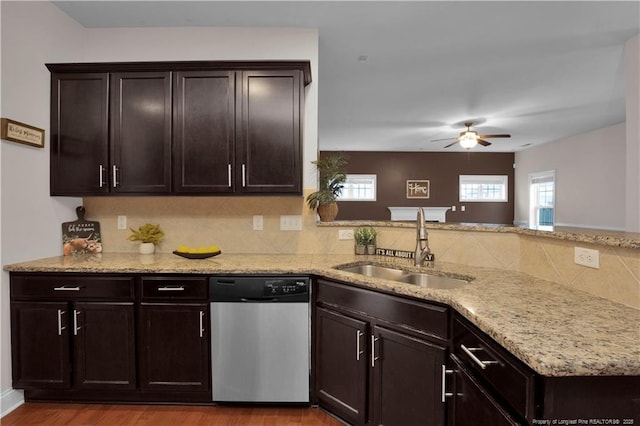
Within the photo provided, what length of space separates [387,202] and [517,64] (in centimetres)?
543

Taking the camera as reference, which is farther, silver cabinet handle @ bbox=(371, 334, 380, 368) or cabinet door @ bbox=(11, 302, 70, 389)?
cabinet door @ bbox=(11, 302, 70, 389)

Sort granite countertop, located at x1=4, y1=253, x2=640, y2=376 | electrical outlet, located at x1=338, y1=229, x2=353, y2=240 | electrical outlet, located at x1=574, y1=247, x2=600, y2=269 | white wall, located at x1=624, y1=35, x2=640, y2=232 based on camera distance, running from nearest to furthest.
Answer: granite countertop, located at x1=4, y1=253, x2=640, y2=376, electrical outlet, located at x1=574, y1=247, x2=600, y2=269, electrical outlet, located at x1=338, y1=229, x2=353, y2=240, white wall, located at x1=624, y1=35, x2=640, y2=232

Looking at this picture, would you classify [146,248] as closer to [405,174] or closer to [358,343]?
[358,343]

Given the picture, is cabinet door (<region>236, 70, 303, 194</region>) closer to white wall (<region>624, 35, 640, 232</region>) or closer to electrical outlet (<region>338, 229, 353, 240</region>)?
electrical outlet (<region>338, 229, 353, 240</region>)

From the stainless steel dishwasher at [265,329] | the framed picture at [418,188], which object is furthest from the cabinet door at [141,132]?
the framed picture at [418,188]

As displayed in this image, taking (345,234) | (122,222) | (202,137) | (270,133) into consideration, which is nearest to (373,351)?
(345,234)

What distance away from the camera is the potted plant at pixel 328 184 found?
2.63 meters

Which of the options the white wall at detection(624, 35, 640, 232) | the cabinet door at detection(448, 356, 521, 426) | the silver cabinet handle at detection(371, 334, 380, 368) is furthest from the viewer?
the white wall at detection(624, 35, 640, 232)

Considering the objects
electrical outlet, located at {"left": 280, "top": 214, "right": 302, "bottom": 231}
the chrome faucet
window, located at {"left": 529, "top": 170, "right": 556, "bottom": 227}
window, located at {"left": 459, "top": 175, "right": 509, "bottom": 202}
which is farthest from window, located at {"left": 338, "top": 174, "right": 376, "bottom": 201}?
the chrome faucet

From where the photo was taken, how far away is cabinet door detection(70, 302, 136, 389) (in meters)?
2.09

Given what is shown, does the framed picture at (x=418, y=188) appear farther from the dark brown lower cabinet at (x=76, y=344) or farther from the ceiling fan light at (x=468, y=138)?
the dark brown lower cabinet at (x=76, y=344)

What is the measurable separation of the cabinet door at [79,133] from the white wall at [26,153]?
0.07 meters

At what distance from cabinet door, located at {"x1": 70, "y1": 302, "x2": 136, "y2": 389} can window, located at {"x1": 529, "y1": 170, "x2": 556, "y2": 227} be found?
846cm

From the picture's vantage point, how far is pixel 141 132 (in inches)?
95.3
